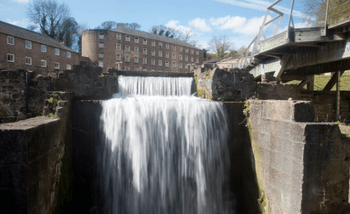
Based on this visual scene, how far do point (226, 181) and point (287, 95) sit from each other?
5244 millimetres

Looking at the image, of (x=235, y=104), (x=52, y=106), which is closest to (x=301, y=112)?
(x=235, y=104)

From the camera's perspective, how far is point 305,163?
15.5 feet

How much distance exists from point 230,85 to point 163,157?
4.44 m

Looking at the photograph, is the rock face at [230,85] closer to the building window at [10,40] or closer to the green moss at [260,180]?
the green moss at [260,180]

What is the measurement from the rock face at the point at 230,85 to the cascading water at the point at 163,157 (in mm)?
1448

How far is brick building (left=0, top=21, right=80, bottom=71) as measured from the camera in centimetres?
2420

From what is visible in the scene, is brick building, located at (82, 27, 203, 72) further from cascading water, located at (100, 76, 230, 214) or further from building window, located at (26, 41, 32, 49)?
cascading water, located at (100, 76, 230, 214)

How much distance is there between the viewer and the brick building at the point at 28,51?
2420 cm

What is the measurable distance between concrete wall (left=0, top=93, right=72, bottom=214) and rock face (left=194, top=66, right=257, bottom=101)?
6.11 meters

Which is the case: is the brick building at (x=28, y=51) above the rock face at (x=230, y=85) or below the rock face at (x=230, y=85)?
above

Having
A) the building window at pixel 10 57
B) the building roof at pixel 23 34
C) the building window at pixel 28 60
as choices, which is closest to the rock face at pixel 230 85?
the building window at pixel 10 57

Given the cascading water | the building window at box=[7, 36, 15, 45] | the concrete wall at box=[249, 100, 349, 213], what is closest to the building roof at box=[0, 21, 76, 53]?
the building window at box=[7, 36, 15, 45]

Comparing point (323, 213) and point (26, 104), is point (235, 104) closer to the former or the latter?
point (323, 213)

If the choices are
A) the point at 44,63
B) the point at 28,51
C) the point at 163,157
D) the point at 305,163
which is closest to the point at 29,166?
the point at 163,157
